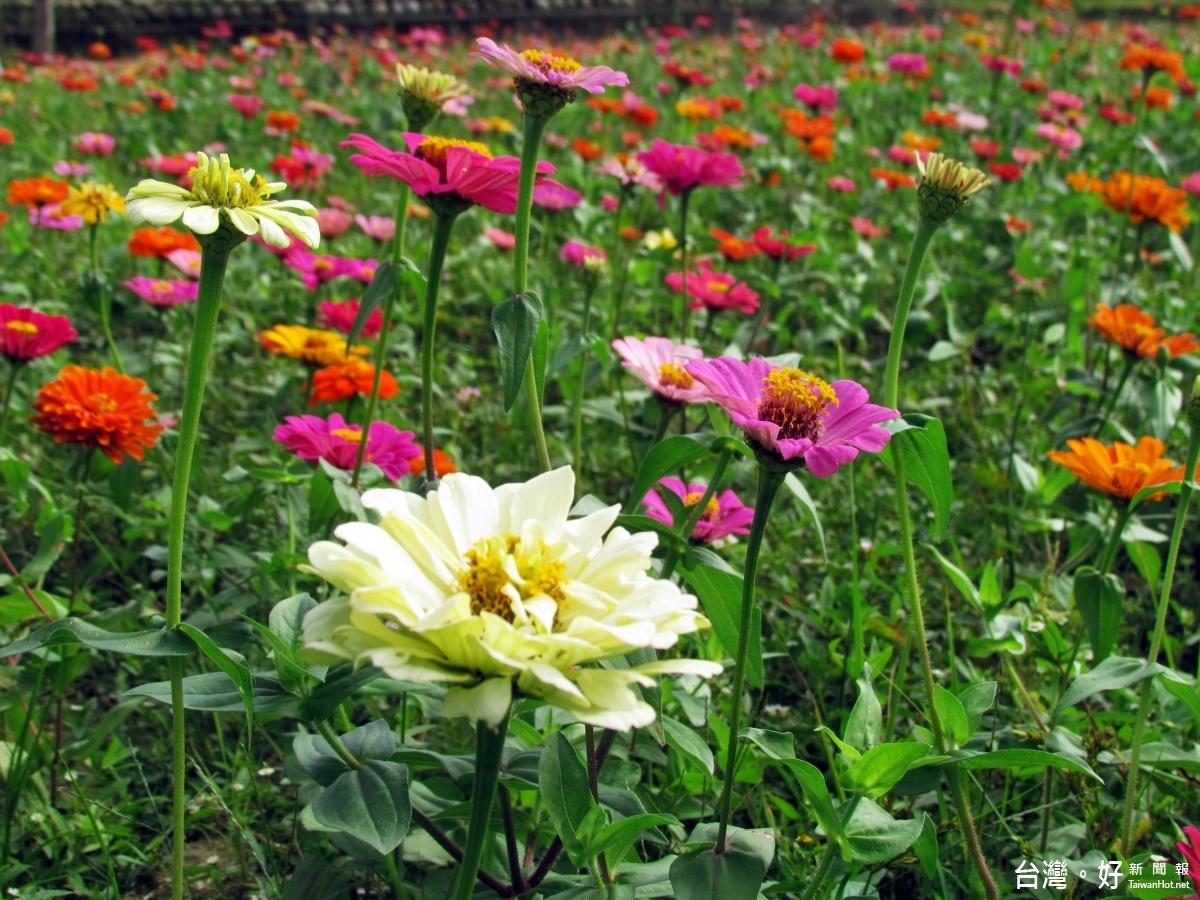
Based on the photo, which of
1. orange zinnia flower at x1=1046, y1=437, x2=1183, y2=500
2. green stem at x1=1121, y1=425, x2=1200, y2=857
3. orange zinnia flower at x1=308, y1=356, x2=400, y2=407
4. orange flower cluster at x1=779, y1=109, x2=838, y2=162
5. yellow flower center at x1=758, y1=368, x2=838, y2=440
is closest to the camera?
yellow flower center at x1=758, y1=368, x2=838, y2=440

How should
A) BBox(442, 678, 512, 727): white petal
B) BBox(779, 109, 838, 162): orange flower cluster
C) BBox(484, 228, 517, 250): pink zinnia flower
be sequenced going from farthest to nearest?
BBox(779, 109, 838, 162): orange flower cluster → BBox(484, 228, 517, 250): pink zinnia flower → BBox(442, 678, 512, 727): white petal

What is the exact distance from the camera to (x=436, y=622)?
1.75 feet

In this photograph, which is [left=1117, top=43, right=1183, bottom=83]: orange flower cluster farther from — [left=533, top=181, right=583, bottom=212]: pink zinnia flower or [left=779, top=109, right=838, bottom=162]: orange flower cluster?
[left=533, top=181, right=583, bottom=212]: pink zinnia flower

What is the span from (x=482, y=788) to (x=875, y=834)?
404 mm

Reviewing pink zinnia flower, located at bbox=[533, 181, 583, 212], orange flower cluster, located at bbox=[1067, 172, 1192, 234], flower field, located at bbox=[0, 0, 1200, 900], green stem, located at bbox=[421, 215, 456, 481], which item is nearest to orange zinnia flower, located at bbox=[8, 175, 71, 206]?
flower field, located at bbox=[0, 0, 1200, 900]

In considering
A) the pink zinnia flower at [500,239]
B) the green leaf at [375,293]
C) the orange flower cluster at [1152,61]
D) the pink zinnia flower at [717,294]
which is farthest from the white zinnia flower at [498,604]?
the orange flower cluster at [1152,61]

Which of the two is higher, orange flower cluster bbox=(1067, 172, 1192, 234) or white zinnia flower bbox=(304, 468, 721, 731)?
orange flower cluster bbox=(1067, 172, 1192, 234)

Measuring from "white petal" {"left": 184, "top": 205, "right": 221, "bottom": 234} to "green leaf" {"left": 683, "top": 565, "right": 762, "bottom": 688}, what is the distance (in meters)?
0.46

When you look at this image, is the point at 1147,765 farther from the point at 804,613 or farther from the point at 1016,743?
the point at 804,613

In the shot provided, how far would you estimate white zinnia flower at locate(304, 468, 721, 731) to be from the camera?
55 centimetres

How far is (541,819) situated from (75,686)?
77 centimetres

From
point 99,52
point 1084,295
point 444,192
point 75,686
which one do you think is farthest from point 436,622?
point 99,52

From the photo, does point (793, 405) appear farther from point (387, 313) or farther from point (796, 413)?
point (387, 313)

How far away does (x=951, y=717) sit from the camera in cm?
93
